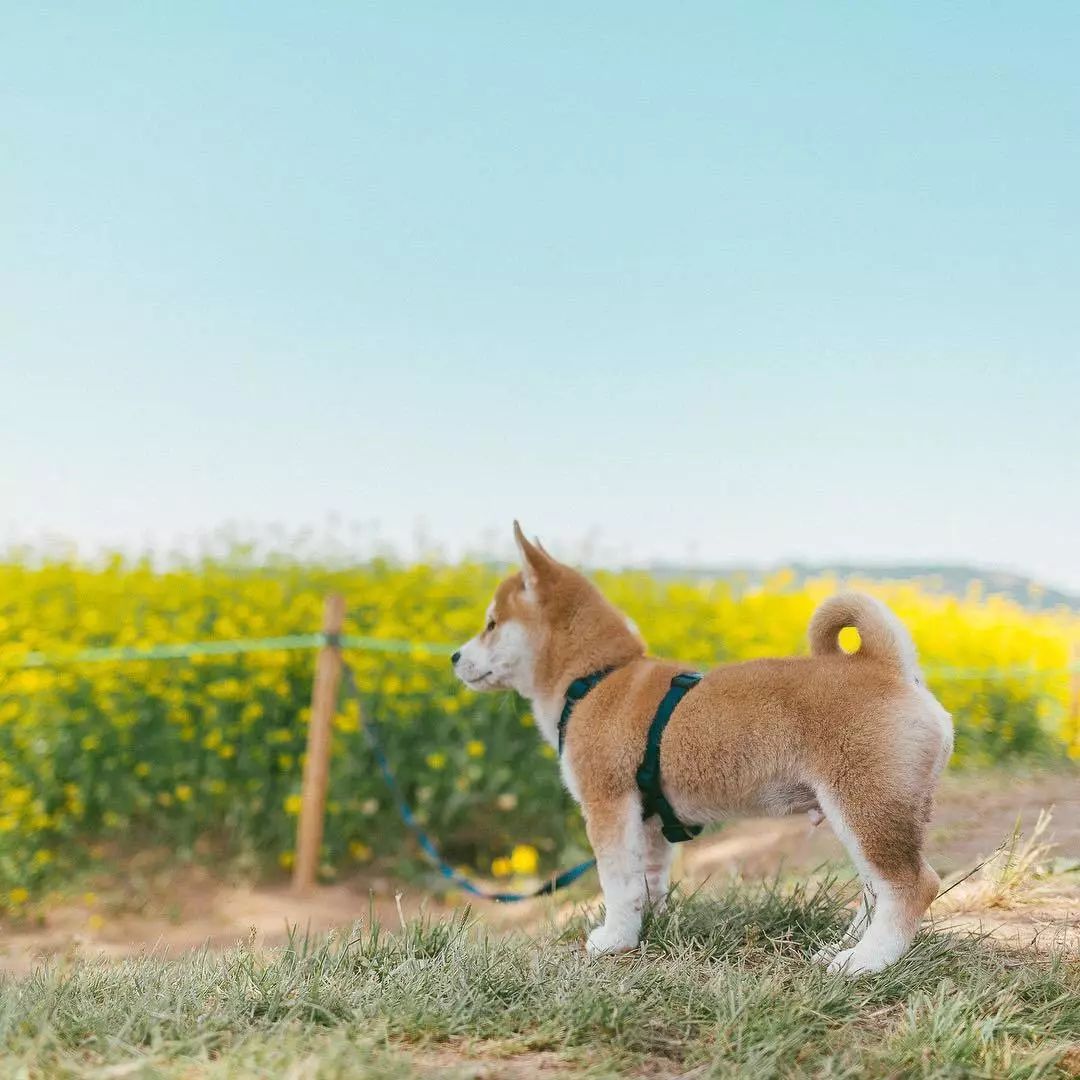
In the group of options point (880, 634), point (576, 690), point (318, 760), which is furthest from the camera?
point (318, 760)

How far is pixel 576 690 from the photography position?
13.0 ft

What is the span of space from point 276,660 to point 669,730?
516 cm

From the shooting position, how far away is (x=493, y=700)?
7969 mm

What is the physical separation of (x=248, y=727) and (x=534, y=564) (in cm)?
487

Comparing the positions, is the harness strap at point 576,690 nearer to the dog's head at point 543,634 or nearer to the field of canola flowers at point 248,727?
the dog's head at point 543,634

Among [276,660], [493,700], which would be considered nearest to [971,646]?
[493,700]

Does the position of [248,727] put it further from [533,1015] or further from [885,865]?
[885,865]

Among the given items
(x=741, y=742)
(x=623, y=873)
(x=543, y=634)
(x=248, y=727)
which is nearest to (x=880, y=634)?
(x=741, y=742)

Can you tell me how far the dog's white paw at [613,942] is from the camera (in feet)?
11.8

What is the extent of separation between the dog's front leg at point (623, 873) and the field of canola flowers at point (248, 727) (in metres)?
3.90

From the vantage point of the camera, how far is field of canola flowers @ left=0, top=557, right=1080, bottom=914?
8.06m

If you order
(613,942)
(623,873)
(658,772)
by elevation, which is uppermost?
(658,772)

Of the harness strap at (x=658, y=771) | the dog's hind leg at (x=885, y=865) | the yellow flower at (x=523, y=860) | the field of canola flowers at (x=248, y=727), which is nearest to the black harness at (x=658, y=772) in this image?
the harness strap at (x=658, y=771)

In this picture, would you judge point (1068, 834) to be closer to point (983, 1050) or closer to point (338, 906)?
point (983, 1050)
